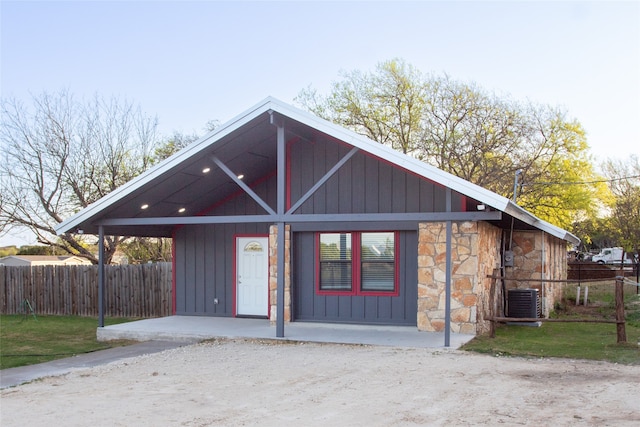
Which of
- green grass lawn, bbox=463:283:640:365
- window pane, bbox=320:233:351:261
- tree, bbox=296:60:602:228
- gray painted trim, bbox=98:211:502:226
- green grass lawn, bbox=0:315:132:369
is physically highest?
tree, bbox=296:60:602:228

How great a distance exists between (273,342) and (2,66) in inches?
483

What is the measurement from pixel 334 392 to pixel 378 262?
5639 millimetres

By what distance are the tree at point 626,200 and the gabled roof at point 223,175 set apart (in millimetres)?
13652

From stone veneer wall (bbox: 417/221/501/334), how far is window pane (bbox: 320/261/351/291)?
5.59 feet

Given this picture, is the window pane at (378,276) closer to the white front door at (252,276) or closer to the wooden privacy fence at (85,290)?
the white front door at (252,276)

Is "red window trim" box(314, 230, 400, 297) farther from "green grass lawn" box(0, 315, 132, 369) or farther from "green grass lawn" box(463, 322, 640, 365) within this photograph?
"green grass lawn" box(0, 315, 132, 369)

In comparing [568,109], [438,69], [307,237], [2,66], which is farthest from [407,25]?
[568,109]

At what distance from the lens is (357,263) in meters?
13.0

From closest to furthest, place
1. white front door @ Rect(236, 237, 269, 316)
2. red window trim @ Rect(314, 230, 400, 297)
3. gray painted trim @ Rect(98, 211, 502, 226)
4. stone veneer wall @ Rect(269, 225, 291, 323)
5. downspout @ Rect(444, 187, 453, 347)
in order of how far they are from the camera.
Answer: downspout @ Rect(444, 187, 453, 347)
gray painted trim @ Rect(98, 211, 502, 226)
red window trim @ Rect(314, 230, 400, 297)
stone veneer wall @ Rect(269, 225, 291, 323)
white front door @ Rect(236, 237, 269, 316)

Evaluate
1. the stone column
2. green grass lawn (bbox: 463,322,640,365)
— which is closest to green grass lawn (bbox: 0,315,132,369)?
the stone column

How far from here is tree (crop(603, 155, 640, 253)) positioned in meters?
25.6

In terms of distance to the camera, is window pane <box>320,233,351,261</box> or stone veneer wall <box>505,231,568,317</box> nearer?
window pane <box>320,233,351,261</box>

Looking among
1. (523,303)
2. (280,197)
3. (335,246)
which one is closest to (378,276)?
(335,246)

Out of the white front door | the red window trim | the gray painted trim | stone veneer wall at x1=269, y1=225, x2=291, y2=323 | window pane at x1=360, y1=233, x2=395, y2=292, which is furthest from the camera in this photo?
the white front door
